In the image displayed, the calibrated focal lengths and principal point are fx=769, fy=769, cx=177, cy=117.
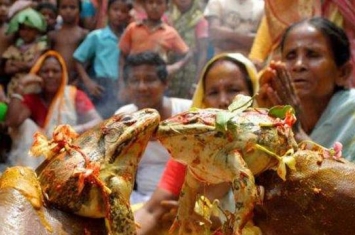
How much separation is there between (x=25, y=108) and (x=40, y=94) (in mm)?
153

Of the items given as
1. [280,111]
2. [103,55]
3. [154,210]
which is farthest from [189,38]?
[280,111]

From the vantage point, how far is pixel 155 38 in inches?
171

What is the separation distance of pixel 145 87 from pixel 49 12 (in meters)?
1.52

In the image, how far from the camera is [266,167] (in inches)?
40.7

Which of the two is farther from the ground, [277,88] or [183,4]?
[277,88]

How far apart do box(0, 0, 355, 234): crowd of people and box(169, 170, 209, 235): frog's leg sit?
114 centimetres

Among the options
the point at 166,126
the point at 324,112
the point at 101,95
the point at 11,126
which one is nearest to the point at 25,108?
the point at 11,126

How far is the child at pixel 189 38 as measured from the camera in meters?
4.39

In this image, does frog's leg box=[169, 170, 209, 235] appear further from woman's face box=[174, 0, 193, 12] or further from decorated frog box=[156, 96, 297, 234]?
woman's face box=[174, 0, 193, 12]

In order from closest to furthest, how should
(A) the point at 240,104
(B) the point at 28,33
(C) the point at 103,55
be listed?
(A) the point at 240,104
(C) the point at 103,55
(B) the point at 28,33

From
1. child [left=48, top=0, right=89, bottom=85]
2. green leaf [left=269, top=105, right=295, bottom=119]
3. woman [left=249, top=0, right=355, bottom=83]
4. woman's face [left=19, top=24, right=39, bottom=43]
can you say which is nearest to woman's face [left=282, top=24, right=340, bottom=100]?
woman [left=249, top=0, right=355, bottom=83]

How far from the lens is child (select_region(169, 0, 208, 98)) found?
14.4ft

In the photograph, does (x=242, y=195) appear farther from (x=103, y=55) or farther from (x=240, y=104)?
(x=103, y=55)

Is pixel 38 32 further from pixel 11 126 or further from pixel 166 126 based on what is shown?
pixel 166 126
